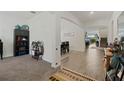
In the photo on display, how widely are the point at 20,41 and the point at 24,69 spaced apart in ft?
1.55

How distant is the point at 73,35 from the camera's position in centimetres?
216

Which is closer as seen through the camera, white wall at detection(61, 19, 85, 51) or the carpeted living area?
the carpeted living area

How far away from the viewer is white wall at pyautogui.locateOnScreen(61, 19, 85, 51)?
203 centimetres

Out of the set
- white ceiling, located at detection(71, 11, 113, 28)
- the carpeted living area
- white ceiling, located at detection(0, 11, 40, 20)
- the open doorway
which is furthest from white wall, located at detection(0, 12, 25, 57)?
the open doorway

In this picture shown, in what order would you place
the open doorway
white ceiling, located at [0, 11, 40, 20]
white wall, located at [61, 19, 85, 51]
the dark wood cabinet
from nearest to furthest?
white ceiling, located at [0, 11, 40, 20]
the dark wood cabinet
the open doorway
white wall, located at [61, 19, 85, 51]

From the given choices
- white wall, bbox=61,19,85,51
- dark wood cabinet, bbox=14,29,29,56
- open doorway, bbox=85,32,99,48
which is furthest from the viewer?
white wall, bbox=61,19,85,51

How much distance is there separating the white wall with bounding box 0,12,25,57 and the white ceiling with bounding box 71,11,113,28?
858 millimetres

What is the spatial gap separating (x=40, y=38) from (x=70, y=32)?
0.65 m

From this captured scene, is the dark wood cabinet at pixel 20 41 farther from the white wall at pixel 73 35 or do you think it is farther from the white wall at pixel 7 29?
the white wall at pixel 73 35

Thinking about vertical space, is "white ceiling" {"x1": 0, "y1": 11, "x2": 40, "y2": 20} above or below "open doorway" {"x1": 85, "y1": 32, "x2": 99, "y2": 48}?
above

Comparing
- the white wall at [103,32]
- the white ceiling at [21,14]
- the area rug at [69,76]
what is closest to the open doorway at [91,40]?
the white wall at [103,32]

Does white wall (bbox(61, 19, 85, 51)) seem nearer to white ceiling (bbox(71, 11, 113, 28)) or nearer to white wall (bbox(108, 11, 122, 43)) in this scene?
white ceiling (bbox(71, 11, 113, 28))

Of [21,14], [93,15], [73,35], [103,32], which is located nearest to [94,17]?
[93,15]

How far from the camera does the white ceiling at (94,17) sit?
165 cm
